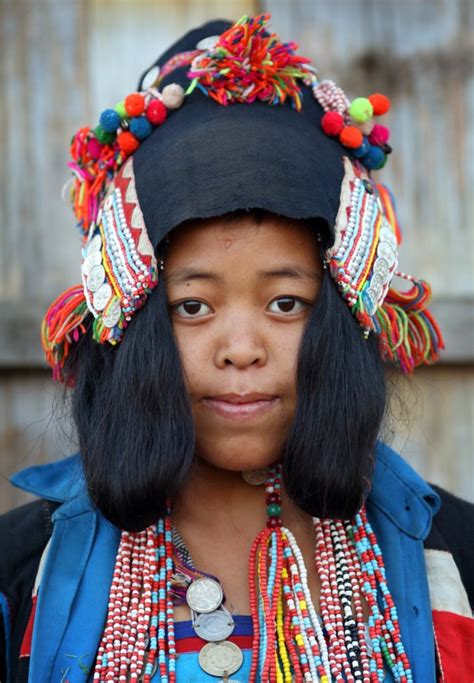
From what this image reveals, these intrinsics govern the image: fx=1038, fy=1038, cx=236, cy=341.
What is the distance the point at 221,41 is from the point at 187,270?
0.49m

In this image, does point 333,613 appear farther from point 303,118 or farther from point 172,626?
point 303,118

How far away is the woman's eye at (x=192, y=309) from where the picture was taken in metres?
1.88

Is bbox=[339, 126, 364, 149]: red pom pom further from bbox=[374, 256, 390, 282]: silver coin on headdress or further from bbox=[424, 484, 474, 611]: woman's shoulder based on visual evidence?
bbox=[424, 484, 474, 611]: woman's shoulder

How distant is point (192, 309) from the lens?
1894 mm

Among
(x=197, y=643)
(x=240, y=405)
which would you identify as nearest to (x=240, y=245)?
(x=240, y=405)

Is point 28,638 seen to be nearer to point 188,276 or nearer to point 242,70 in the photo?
point 188,276

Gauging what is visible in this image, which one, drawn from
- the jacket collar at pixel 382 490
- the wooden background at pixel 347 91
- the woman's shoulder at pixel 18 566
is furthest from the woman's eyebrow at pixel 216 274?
the wooden background at pixel 347 91

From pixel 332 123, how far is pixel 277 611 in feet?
3.10

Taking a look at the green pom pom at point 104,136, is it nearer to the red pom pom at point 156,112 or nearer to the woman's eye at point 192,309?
the red pom pom at point 156,112

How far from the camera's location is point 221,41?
2041 millimetres

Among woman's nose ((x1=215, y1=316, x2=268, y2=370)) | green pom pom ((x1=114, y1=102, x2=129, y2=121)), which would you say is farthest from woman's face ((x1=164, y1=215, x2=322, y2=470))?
green pom pom ((x1=114, y1=102, x2=129, y2=121))

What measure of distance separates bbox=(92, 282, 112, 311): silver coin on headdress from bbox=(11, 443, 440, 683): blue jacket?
0.34 metres

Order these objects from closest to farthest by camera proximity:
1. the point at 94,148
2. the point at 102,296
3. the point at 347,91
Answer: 1. the point at 102,296
2. the point at 94,148
3. the point at 347,91

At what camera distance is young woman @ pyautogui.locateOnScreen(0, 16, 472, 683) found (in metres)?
1.85
